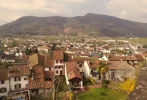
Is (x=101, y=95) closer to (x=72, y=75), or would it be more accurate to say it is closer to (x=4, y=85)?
(x=72, y=75)

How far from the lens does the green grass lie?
3708cm

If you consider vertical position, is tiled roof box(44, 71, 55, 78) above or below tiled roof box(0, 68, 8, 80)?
below

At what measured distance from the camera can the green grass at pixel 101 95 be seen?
37078 mm

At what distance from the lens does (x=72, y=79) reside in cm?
4334

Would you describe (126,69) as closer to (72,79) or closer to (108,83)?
(108,83)

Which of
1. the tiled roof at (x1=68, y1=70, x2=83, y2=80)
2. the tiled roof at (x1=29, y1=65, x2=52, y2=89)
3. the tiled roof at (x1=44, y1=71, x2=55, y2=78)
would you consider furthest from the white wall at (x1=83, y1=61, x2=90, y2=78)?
the tiled roof at (x1=29, y1=65, x2=52, y2=89)

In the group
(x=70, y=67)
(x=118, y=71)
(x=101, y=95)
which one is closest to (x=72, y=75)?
(x=70, y=67)

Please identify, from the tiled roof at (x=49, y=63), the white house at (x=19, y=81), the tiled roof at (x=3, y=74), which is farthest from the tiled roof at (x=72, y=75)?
the tiled roof at (x=3, y=74)

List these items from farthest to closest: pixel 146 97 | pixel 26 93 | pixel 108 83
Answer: pixel 108 83 < pixel 26 93 < pixel 146 97

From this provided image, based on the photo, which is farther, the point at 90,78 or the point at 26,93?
the point at 90,78

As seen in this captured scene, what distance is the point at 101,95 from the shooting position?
3856 cm

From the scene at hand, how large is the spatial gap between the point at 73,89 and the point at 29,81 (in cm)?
986

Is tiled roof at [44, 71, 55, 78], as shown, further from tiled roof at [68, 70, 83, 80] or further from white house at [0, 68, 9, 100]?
white house at [0, 68, 9, 100]

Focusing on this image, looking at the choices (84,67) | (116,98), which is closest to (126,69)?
(84,67)
